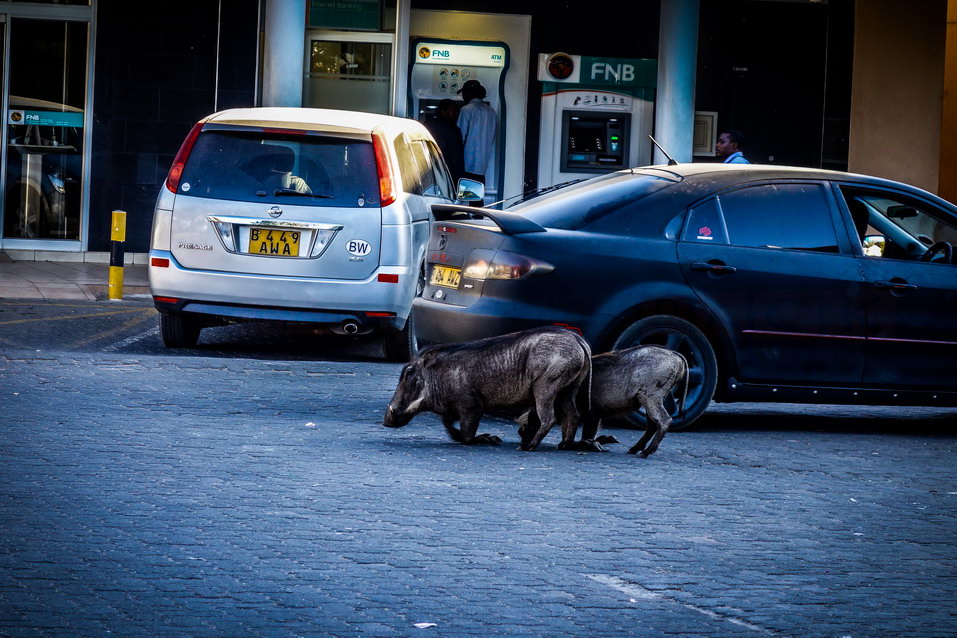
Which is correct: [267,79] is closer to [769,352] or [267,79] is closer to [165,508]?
[769,352]

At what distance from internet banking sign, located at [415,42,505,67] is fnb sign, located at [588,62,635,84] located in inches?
47.7

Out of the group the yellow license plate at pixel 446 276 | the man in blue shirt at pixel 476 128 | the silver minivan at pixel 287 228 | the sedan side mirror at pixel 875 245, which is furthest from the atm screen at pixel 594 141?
the yellow license plate at pixel 446 276

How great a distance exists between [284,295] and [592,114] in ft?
32.1

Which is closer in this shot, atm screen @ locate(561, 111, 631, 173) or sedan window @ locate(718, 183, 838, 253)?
sedan window @ locate(718, 183, 838, 253)

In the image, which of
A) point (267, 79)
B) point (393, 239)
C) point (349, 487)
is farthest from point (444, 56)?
point (349, 487)

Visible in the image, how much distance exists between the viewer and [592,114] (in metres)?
19.5

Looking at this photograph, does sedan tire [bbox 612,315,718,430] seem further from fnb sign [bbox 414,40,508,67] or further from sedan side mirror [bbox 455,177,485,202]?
fnb sign [bbox 414,40,508,67]

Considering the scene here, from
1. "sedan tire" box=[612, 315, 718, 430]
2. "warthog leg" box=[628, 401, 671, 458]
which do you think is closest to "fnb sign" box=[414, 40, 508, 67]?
"sedan tire" box=[612, 315, 718, 430]

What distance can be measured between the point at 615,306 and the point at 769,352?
0.95m

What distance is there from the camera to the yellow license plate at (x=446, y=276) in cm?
875

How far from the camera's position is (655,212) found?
8742mm

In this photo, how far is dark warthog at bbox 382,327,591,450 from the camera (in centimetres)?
768

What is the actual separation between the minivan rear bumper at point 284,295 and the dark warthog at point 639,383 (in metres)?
2.95

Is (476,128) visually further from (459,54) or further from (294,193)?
(294,193)
